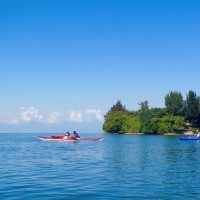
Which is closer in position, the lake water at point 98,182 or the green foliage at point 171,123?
the lake water at point 98,182

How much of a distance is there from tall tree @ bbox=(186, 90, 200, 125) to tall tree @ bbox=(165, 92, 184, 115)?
285 centimetres

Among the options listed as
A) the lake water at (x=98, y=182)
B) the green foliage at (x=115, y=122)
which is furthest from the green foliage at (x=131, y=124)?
the lake water at (x=98, y=182)

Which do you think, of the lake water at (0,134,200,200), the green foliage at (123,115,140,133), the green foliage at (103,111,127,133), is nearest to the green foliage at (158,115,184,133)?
the green foliage at (123,115,140,133)

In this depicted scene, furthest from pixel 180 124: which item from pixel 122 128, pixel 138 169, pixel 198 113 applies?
pixel 138 169

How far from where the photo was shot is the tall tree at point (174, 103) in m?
144

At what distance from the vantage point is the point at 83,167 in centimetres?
3338

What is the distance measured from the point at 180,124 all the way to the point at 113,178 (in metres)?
121

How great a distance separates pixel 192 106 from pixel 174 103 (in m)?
7.13

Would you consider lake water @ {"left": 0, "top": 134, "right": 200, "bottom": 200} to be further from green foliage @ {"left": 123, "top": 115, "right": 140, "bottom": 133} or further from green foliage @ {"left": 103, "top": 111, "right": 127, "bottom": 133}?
green foliage @ {"left": 103, "top": 111, "right": 127, "bottom": 133}

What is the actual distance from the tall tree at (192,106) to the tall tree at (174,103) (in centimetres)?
285

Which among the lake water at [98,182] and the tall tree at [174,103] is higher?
the tall tree at [174,103]

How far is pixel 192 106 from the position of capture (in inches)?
5556

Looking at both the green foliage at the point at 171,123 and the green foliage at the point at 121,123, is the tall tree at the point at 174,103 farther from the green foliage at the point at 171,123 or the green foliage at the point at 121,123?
the green foliage at the point at 121,123

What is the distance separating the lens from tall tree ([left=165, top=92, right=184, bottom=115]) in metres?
144
